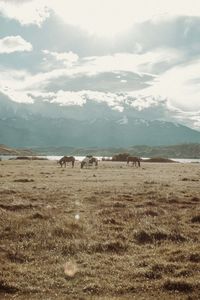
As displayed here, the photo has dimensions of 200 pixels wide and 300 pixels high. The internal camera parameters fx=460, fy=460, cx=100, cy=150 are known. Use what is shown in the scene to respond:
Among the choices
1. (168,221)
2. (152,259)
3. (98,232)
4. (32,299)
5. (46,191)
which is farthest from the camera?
(46,191)

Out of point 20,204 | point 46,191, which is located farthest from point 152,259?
point 46,191

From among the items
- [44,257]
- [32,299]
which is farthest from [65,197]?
[32,299]

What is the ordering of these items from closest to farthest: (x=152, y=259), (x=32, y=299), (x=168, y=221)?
(x=32, y=299) < (x=152, y=259) < (x=168, y=221)

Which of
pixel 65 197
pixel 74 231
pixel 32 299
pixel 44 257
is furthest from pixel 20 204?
pixel 32 299

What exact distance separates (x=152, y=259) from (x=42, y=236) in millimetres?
4962

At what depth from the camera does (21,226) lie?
2027 cm

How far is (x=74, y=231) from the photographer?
19.5 m

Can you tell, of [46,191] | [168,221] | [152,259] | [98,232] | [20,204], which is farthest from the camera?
[46,191]

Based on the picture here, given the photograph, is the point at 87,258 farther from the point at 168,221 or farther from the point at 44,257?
the point at 168,221

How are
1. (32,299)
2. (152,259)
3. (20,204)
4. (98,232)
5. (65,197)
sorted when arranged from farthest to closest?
(65,197), (20,204), (98,232), (152,259), (32,299)

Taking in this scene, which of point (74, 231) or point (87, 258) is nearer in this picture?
point (87, 258)

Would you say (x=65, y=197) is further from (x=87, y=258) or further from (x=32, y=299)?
(x=32, y=299)

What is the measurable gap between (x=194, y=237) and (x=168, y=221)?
11.1 ft

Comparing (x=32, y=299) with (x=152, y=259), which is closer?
(x=32, y=299)
